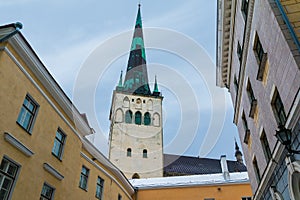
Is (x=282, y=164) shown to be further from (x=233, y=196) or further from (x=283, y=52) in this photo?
(x=233, y=196)

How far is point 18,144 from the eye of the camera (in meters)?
A: 9.91

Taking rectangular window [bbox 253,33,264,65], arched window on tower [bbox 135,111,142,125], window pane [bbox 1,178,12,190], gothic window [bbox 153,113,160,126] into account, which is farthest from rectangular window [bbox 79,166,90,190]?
gothic window [bbox 153,113,160,126]

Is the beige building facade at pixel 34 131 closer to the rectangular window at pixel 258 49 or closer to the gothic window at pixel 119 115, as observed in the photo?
the rectangular window at pixel 258 49

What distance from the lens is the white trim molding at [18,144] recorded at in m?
9.44

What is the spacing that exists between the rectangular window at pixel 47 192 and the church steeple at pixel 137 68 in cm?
4522

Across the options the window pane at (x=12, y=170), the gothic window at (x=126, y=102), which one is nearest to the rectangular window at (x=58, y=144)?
the window pane at (x=12, y=170)

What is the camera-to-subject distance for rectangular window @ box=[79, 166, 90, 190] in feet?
51.8

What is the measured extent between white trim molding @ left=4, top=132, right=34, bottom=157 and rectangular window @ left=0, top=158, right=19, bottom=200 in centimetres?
59

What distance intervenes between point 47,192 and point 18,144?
9.93 ft

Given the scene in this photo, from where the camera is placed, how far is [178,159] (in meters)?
51.6

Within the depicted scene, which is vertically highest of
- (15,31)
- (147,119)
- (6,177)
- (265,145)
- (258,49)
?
(147,119)

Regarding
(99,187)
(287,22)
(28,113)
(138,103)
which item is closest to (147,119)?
(138,103)

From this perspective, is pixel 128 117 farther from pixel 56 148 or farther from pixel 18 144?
pixel 18 144

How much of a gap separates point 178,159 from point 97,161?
3553 centimetres
